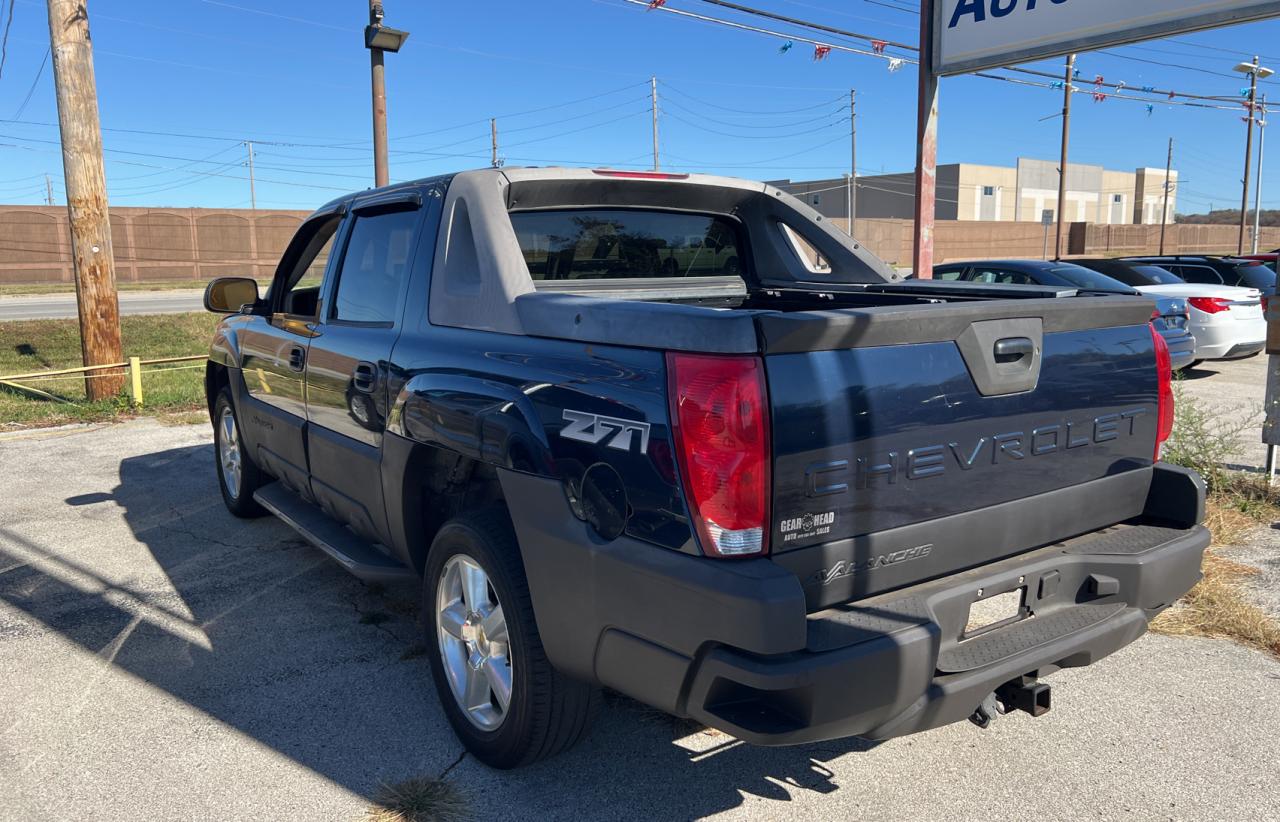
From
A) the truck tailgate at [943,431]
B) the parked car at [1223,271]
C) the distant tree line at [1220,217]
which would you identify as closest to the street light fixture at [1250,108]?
the parked car at [1223,271]

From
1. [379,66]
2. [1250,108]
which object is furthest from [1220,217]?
[379,66]

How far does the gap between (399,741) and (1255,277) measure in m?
15.1

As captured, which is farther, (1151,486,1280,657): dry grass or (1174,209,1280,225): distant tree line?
(1174,209,1280,225): distant tree line

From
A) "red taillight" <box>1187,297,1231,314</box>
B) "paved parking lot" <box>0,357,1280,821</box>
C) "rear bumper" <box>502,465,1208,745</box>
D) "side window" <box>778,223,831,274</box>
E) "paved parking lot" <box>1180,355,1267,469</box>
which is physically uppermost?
"side window" <box>778,223,831,274</box>

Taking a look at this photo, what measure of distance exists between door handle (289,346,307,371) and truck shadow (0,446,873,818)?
1.19 m

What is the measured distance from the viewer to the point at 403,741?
3.43 metres

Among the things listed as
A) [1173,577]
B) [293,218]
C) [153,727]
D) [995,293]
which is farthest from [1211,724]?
[293,218]

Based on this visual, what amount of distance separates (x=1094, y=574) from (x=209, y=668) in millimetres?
3463

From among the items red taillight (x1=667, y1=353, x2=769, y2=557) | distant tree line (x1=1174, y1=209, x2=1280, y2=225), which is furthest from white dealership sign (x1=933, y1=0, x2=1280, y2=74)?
distant tree line (x1=1174, y1=209, x2=1280, y2=225)

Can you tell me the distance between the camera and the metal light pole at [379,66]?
484 inches

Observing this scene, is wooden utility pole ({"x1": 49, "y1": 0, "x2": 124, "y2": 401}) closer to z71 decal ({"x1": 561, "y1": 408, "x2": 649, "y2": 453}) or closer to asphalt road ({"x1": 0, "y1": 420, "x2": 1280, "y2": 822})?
asphalt road ({"x1": 0, "y1": 420, "x2": 1280, "y2": 822})

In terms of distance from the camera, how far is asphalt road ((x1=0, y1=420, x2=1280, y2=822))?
3.04m

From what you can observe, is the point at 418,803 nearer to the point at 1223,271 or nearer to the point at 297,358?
the point at 297,358

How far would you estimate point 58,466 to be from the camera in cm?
827
